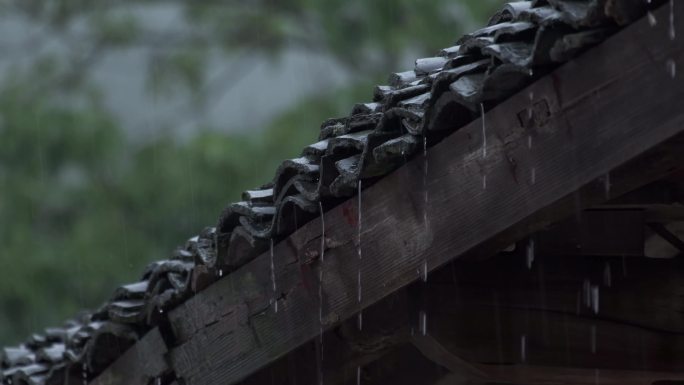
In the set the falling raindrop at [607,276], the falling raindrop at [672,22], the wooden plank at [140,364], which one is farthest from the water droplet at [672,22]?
the wooden plank at [140,364]

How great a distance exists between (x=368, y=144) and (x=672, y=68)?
73 cm

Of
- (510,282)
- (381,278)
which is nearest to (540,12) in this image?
(381,278)

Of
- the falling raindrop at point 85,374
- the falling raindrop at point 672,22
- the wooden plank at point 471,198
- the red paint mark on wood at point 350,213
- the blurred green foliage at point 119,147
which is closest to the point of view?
the falling raindrop at point 672,22

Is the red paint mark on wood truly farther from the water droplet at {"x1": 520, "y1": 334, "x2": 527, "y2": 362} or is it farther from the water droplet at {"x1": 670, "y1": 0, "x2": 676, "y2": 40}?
the water droplet at {"x1": 670, "y1": 0, "x2": 676, "y2": 40}

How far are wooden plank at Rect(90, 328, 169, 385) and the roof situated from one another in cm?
4

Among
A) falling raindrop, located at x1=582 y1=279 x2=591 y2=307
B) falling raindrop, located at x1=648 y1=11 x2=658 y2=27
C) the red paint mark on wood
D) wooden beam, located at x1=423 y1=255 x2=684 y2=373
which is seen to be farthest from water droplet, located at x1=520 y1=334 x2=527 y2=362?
falling raindrop, located at x1=648 y1=11 x2=658 y2=27

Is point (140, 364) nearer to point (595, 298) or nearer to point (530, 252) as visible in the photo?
point (530, 252)

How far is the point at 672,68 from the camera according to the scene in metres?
1.95

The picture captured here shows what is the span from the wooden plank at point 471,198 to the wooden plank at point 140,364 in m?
0.14

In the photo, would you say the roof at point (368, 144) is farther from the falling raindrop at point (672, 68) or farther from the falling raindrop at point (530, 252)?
the falling raindrop at point (530, 252)

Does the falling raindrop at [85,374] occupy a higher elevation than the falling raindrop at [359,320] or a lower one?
higher

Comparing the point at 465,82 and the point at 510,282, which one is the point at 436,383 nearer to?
the point at 510,282

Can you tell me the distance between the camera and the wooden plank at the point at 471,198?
2020 millimetres

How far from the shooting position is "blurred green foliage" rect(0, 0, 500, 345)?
13328mm
